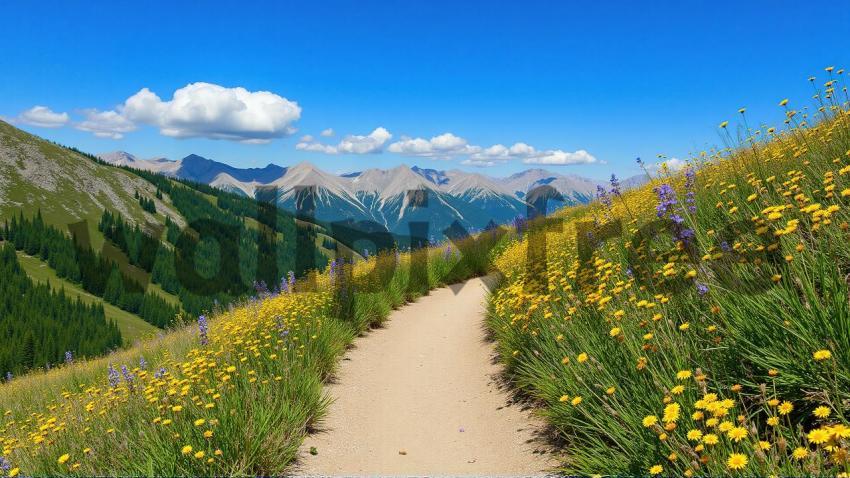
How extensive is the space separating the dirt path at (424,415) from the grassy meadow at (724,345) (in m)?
0.68

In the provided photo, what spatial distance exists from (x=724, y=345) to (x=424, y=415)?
4.70m

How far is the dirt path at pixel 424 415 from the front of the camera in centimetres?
566

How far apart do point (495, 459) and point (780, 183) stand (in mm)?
5078

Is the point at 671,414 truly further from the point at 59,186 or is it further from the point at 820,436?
the point at 59,186

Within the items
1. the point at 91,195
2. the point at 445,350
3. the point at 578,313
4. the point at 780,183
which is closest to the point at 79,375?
the point at 445,350

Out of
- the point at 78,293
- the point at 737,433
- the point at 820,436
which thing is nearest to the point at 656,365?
the point at 737,433

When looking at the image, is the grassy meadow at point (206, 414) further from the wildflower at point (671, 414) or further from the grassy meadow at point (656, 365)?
the wildflower at point (671, 414)

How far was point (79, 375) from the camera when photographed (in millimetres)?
13016

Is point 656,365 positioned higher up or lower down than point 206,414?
higher up

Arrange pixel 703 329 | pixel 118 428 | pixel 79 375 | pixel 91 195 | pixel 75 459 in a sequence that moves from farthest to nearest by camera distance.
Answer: pixel 91 195 < pixel 79 375 < pixel 118 428 < pixel 75 459 < pixel 703 329

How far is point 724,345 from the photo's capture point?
380cm

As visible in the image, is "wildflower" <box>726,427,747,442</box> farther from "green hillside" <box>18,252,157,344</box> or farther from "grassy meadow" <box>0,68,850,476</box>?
"green hillside" <box>18,252,157,344</box>

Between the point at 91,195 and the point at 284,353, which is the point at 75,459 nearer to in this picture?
the point at 284,353

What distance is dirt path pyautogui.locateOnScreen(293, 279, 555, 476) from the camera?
5660 millimetres
